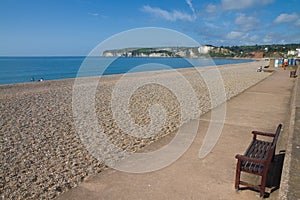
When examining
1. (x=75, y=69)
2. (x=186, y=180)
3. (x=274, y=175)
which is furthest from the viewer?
(x=75, y=69)

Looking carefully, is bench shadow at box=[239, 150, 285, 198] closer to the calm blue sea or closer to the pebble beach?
the pebble beach

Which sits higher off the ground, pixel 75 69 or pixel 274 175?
pixel 75 69

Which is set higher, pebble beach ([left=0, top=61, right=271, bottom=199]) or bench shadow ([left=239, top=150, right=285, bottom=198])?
bench shadow ([left=239, top=150, right=285, bottom=198])

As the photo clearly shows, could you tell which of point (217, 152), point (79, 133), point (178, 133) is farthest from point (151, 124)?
point (217, 152)

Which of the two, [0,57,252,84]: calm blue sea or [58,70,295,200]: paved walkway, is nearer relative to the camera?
[58,70,295,200]: paved walkway

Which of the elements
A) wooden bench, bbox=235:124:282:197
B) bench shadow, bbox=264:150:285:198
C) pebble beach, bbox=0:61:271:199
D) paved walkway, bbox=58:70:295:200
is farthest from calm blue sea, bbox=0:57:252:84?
wooden bench, bbox=235:124:282:197

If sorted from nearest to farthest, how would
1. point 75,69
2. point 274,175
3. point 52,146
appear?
point 274,175 → point 52,146 → point 75,69

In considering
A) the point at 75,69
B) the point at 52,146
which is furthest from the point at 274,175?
the point at 75,69

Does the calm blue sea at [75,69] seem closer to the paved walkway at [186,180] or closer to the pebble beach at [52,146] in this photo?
the pebble beach at [52,146]

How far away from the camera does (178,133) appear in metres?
5.43

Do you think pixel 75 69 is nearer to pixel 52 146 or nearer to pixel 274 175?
pixel 52 146

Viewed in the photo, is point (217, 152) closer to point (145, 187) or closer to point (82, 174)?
point (145, 187)

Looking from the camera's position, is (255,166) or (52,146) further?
(52,146)

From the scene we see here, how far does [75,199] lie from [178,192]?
4.44 feet
